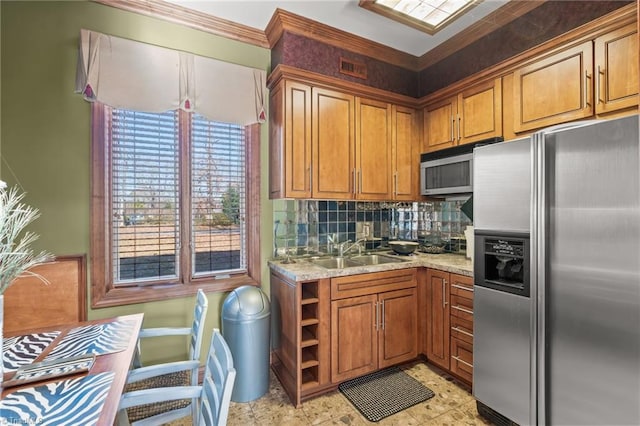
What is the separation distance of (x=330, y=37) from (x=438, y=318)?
2.53 metres

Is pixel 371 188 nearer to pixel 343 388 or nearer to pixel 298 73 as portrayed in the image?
pixel 298 73

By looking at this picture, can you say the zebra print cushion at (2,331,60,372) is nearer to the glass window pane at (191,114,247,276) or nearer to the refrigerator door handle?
the glass window pane at (191,114,247,276)

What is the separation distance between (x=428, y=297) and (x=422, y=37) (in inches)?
90.9

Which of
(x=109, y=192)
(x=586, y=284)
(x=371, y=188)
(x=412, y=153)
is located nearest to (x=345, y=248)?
(x=371, y=188)

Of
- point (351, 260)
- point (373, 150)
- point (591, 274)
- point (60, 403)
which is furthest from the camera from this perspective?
point (351, 260)

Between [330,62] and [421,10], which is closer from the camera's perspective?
[421,10]

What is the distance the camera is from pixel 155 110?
210 centimetres

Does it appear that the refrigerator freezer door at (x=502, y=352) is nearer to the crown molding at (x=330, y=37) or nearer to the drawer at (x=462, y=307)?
the drawer at (x=462, y=307)

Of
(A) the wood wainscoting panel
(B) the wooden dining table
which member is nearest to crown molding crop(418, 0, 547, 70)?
(B) the wooden dining table

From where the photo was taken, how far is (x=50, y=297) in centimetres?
189

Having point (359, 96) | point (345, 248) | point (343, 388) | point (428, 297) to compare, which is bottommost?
point (343, 388)

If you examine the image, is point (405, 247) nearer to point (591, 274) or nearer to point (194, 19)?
point (591, 274)

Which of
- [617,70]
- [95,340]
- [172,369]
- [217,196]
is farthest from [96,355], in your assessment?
[617,70]

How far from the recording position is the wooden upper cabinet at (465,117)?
2.31 m
